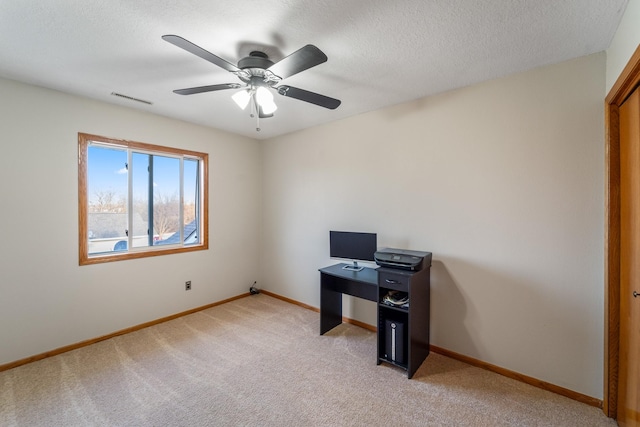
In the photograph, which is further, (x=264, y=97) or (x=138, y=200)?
(x=138, y=200)

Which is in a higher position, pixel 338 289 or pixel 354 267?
pixel 354 267

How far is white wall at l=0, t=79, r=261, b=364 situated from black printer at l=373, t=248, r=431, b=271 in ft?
8.57

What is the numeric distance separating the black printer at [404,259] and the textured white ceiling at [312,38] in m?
1.55

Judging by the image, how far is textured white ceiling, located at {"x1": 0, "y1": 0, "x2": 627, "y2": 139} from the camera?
1.48 m

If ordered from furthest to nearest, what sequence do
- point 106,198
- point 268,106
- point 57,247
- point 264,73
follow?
1. point 106,198
2. point 57,247
3. point 268,106
4. point 264,73

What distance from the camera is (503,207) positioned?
225 centimetres

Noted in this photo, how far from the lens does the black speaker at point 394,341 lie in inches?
91.0

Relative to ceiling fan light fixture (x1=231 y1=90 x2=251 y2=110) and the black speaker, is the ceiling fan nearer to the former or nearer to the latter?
ceiling fan light fixture (x1=231 y1=90 x2=251 y2=110)

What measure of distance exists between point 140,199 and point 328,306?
8.58 ft

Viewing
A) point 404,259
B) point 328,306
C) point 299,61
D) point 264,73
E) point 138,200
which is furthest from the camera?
point 138,200

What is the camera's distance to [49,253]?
99.5 inches

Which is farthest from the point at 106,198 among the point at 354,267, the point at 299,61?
the point at 354,267

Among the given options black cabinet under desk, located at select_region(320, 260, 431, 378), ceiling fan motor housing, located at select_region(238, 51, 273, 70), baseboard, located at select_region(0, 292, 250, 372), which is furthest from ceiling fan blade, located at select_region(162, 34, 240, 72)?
baseboard, located at select_region(0, 292, 250, 372)

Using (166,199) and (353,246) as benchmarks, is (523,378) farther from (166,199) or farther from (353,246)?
(166,199)
